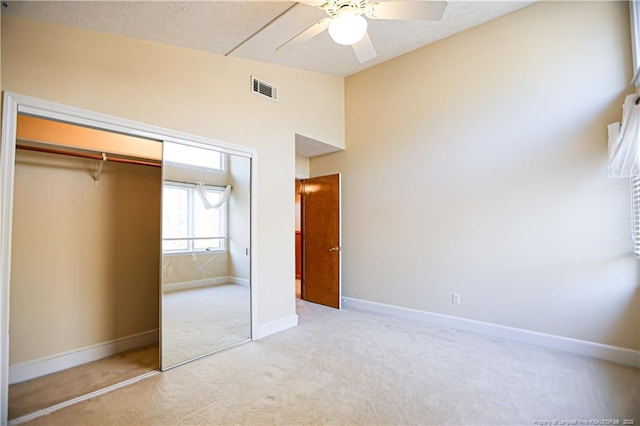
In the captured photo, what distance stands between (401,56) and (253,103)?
2.34m

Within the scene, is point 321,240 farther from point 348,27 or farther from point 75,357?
point 348,27

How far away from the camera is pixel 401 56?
Result: 14.0 feet

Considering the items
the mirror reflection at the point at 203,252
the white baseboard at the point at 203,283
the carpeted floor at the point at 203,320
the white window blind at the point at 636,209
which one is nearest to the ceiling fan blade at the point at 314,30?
the mirror reflection at the point at 203,252

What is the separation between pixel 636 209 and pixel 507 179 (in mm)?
1086

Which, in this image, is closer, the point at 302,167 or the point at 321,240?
the point at 321,240

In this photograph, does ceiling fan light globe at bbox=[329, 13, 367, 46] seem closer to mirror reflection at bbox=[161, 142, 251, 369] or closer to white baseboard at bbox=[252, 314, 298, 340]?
mirror reflection at bbox=[161, 142, 251, 369]

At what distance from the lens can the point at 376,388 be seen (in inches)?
93.7

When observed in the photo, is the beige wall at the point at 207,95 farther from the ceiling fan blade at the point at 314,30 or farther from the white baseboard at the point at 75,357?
the white baseboard at the point at 75,357

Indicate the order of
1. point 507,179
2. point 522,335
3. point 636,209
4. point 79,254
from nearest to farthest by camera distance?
point 636,209, point 79,254, point 522,335, point 507,179

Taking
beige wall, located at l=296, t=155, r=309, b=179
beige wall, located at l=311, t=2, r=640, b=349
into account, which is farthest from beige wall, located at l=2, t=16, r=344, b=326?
beige wall, located at l=311, t=2, r=640, b=349

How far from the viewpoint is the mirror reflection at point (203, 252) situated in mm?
2781

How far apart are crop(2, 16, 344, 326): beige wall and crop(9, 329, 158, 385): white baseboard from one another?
1257 millimetres

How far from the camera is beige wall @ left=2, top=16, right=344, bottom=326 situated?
2.05m

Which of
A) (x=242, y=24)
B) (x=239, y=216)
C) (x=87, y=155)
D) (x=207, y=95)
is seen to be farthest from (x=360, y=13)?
(x=87, y=155)
